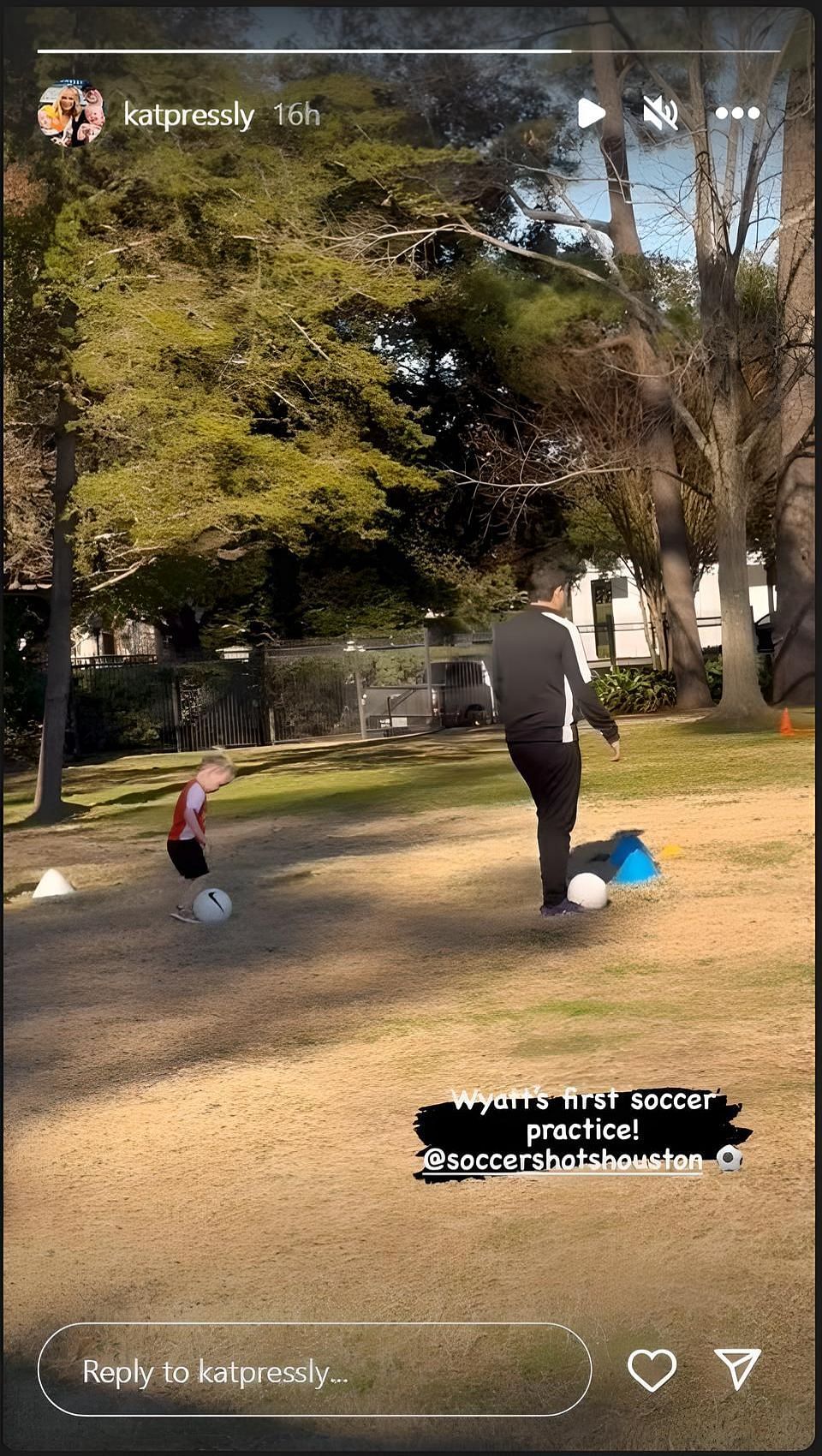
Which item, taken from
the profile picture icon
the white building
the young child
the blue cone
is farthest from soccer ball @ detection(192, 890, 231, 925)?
the profile picture icon

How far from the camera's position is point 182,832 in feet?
12.0

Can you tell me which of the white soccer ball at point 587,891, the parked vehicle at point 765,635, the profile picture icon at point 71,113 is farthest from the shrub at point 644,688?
the profile picture icon at point 71,113

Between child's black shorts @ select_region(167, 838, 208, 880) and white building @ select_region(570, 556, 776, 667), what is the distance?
46.4 inches

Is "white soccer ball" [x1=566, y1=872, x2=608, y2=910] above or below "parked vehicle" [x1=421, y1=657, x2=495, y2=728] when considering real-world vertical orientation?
below

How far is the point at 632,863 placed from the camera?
4008 millimetres

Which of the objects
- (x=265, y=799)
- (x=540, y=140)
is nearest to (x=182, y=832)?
(x=265, y=799)

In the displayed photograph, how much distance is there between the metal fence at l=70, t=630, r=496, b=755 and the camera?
11.6 ft

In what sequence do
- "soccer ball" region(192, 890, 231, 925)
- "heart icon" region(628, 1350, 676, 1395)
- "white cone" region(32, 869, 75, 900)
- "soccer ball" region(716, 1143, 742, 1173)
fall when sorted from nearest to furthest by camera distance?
1. "heart icon" region(628, 1350, 676, 1395)
2. "soccer ball" region(716, 1143, 742, 1173)
3. "white cone" region(32, 869, 75, 900)
4. "soccer ball" region(192, 890, 231, 925)

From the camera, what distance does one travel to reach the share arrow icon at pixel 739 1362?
8.83 ft

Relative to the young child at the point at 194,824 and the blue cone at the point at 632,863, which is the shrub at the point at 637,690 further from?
the young child at the point at 194,824

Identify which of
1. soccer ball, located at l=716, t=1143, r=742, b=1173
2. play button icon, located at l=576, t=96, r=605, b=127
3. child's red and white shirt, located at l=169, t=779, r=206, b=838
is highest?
play button icon, located at l=576, t=96, r=605, b=127

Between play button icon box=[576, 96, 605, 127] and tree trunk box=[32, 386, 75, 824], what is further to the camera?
tree trunk box=[32, 386, 75, 824]

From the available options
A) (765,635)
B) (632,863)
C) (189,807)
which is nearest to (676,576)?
(765,635)

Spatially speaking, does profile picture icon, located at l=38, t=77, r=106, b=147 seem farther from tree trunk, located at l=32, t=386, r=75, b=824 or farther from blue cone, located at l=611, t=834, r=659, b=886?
blue cone, located at l=611, t=834, r=659, b=886
